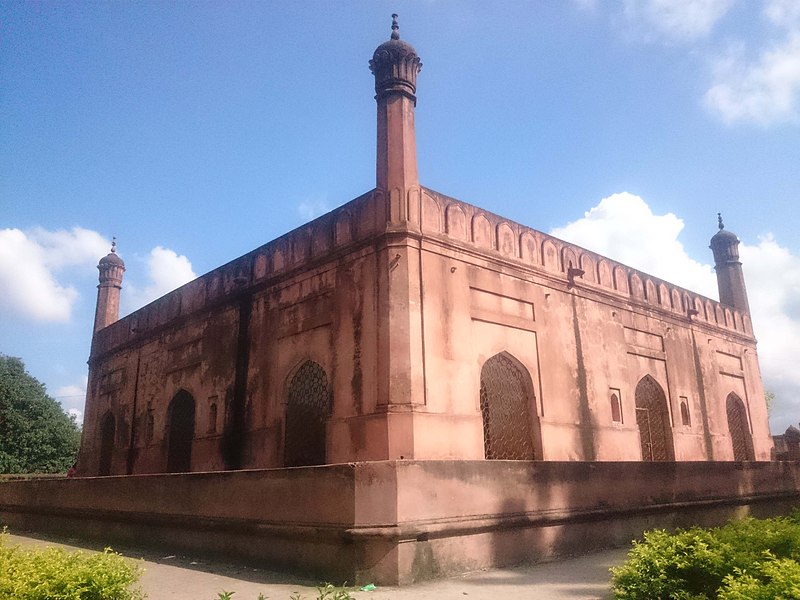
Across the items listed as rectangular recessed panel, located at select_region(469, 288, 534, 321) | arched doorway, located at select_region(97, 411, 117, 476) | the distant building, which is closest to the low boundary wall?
the distant building

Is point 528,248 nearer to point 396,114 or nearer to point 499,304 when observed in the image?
point 499,304

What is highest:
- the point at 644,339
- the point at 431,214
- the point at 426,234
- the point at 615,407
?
the point at 431,214

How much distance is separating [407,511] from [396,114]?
541 centimetres

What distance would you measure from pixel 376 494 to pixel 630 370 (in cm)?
738

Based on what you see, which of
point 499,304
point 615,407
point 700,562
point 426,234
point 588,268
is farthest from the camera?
point 588,268

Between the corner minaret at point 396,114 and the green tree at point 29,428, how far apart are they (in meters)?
22.9

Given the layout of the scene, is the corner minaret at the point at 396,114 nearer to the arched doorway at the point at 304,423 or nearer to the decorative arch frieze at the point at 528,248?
the decorative arch frieze at the point at 528,248

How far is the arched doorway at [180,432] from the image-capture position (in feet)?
39.3

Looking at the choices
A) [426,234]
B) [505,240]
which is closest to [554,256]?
[505,240]

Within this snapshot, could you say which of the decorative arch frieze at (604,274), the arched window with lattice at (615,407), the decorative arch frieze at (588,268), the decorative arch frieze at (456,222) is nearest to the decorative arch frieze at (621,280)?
the decorative arch frieze at (604,274)

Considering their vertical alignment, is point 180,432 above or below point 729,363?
below

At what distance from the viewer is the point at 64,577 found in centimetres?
353

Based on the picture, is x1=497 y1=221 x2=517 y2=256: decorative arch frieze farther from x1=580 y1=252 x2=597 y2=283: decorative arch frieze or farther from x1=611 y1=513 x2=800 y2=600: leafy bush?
x1=611 y1=513 x2=800 y2=600: leafy bush

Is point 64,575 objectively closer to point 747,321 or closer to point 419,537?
point 419,537
